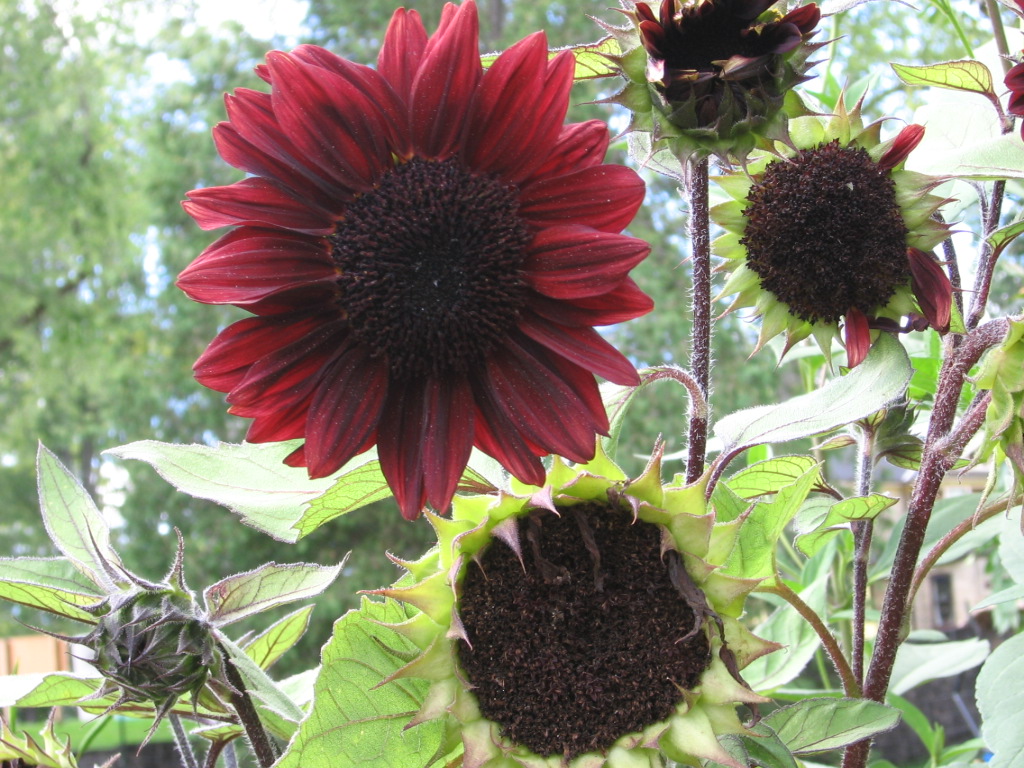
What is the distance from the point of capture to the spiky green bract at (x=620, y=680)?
343 millimetres

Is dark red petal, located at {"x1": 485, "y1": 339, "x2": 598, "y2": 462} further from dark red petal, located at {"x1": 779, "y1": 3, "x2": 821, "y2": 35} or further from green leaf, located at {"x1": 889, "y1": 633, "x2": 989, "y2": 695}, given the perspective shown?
green leaf, located at {"x1": 889, "y1": 633, "x2": 989, "y2": 695}

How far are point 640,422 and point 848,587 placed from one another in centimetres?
303

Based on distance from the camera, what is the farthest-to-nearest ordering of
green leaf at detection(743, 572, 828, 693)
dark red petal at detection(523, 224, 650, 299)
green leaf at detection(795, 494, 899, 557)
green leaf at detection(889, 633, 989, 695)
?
green leaf at detection(889, 633, 989, 695)
green leaf at detection(743, 572, 828, 693)
green leaf at detection(795, 494, 899, 557)
dark red petal at detection(523, 224, 650, 299)

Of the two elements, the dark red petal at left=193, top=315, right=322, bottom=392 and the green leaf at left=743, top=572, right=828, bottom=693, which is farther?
the green leaf at left=743, top=572, right=828, bottom=693

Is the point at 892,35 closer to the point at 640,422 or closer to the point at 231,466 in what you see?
the point at 640,422

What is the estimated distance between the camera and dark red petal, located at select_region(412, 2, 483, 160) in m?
Answer: 0.34

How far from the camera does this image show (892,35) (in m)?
4.11

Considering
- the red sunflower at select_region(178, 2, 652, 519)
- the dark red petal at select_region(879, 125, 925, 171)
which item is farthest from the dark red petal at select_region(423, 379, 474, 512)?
the dark red petal at select_region(879, 125, 925, 171)

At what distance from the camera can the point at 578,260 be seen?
34cm

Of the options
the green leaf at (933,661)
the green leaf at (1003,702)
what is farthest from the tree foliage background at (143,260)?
the green leaf at (1003,702)

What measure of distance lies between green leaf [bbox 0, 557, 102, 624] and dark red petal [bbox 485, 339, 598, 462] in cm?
19

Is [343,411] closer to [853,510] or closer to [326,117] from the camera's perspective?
[326,117]

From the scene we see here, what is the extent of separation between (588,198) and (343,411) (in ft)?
0.35

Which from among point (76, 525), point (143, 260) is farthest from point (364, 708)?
point (143, 260)
